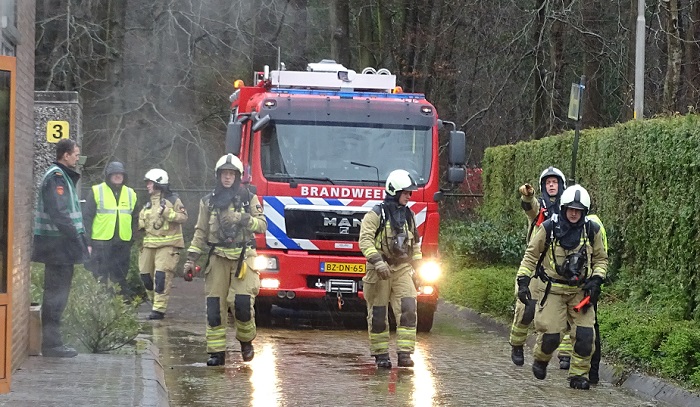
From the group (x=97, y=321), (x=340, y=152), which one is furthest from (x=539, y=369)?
(x=340, y=152)

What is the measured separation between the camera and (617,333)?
1220 centimetres

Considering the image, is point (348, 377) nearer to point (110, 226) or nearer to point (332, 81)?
point (332, 81)

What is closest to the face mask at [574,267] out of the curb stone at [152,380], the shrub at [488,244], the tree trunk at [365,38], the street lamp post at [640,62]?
the curb stone at [152,380]

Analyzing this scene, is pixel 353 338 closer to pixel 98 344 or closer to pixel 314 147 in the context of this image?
pixel 314 147

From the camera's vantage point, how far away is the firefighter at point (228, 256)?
37.8 feet

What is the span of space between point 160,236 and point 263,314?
1614 millimetres

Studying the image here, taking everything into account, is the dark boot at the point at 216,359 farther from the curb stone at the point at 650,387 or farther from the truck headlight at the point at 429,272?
the truck headlight at the point at 429,272

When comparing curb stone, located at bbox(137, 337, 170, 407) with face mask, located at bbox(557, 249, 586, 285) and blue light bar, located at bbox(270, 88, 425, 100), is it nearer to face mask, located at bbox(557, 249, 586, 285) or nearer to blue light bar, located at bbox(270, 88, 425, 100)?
face mask, located at bbox(557, 249, 586, 285)

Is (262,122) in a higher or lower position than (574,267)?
higher

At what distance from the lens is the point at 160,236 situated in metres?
16.1

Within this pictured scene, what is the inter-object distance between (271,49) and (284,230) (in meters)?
12.4

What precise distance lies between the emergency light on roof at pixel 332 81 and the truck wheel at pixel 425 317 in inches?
112

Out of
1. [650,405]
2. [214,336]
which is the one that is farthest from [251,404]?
[650,405]

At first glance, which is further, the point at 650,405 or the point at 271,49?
the point at 271,49
